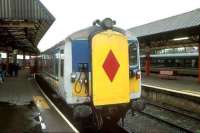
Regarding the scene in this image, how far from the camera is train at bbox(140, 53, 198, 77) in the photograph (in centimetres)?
2820

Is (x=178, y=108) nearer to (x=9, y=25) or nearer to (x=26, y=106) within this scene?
(x=26, y=106)

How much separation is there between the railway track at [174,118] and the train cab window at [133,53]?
9.90 feet

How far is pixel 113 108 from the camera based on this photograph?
8148mm

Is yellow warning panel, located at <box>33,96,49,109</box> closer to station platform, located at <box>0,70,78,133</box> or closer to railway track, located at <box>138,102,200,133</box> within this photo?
station platform, located at <box>0,70,78,133</box>

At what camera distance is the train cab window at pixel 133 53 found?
28.6ft

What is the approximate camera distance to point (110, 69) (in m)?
8.04

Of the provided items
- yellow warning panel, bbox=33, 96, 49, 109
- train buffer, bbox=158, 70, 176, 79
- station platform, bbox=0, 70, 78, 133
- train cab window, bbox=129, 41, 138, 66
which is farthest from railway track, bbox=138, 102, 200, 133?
train buffer, bbox=158, 70, 176, 79

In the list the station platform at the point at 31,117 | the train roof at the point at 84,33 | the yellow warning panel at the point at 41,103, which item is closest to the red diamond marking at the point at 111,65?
the train roof at the point at 84,33

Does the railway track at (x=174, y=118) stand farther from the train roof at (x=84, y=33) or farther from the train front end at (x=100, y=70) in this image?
Answer: the train roof at (x=84, y=33)

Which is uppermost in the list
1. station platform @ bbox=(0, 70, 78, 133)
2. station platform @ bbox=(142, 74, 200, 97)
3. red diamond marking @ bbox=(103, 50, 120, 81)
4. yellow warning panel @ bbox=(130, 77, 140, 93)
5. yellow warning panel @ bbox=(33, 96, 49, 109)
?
red diamond marking @ bbox=(103, 50, 120, 81)

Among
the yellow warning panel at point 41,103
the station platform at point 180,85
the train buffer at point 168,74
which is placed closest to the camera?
the yellow warning panel at point 41,103

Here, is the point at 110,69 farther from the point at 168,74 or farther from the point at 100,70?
the point at 168,74

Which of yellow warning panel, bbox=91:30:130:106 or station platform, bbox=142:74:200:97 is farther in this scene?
station platform, bbox=142:74:200:97

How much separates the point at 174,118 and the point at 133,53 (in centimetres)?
509
